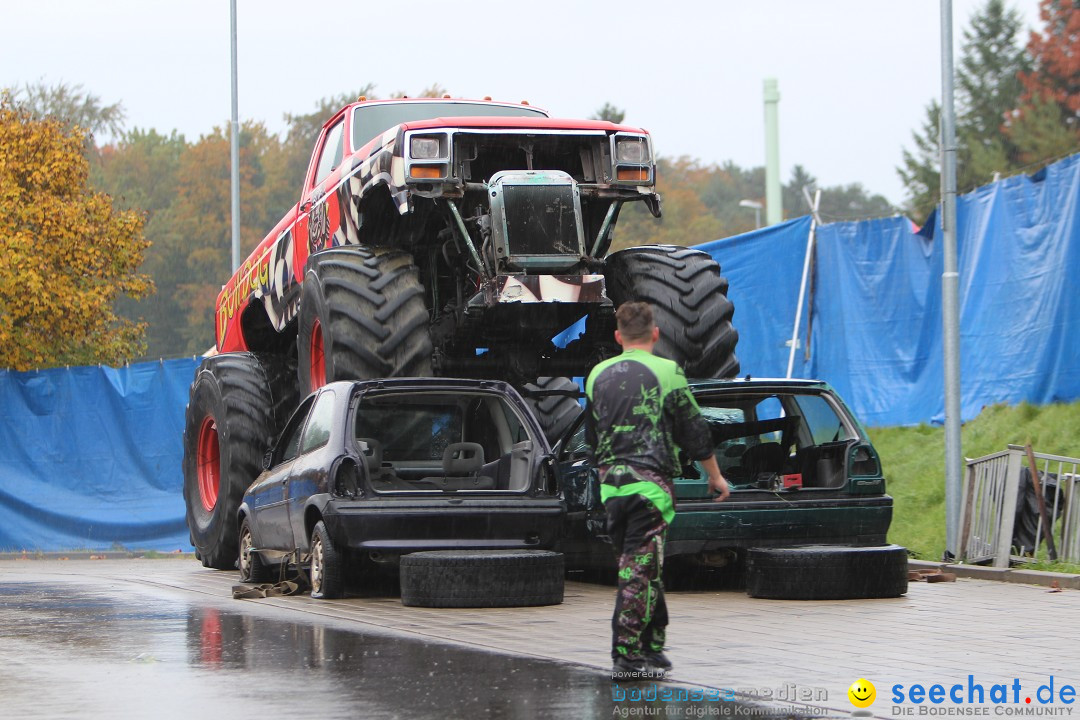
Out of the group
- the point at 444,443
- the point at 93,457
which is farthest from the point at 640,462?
the point at 93,457

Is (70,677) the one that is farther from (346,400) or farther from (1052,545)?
(1052,545)

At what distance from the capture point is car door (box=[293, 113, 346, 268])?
45.5 feet

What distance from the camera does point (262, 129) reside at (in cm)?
8812

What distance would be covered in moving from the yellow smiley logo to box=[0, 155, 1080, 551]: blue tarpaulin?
9962 mm

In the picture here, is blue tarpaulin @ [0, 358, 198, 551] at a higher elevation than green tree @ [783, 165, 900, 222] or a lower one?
lower

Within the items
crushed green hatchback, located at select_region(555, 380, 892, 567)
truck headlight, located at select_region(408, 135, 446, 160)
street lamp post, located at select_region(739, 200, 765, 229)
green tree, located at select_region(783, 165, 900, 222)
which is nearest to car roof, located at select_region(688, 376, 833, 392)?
crushed green hatchback, located at select_region(555, 380, 892, 567)

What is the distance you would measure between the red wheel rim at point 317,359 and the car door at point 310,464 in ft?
2.87

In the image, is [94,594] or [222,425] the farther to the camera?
[222,425]

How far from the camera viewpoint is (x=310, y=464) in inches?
452

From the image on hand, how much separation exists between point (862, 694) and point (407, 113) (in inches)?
354

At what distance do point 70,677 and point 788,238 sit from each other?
1441 cm

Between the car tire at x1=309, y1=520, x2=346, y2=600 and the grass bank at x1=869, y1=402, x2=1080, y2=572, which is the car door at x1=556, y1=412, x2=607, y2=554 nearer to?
the car tire at x1=309, y1=520, x2=346, y2=600

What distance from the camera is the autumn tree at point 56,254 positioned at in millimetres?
26125

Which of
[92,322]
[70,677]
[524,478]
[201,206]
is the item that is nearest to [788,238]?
[524,478]
